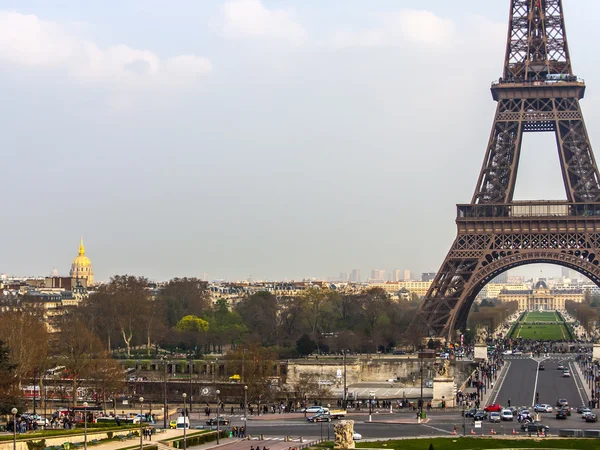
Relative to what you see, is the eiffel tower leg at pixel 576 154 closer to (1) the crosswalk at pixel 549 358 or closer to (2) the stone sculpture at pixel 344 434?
(1) the crosswalk at pixel 549 358

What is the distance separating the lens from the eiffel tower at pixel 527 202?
98.2 m

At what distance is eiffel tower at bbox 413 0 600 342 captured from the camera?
98188 mm

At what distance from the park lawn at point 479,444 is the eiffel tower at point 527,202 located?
142 ft

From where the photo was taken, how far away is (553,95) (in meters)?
99.9

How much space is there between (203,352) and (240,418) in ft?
152

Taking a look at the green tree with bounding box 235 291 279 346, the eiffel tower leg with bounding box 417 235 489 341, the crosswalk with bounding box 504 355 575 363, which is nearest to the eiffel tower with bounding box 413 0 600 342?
the eiffel tower leg with bounding box 417 235 489 341

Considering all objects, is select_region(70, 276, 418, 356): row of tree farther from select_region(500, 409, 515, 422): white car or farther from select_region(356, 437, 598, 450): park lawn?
select_region(356, 437, 598, 450): park lawn

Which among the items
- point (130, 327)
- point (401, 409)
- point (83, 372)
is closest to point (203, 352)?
point (130, 327)

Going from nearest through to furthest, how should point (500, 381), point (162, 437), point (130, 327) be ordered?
point (162, 437), point (500, 381), point (130, 327)

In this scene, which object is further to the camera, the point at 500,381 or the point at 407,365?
the point at 407,365

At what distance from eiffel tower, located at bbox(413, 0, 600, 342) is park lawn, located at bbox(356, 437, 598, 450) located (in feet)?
142

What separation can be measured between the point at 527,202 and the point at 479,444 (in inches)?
1929

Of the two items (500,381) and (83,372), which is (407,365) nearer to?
(500,381)

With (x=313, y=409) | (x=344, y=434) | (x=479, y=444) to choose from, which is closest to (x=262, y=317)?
(x=313, y=409)
